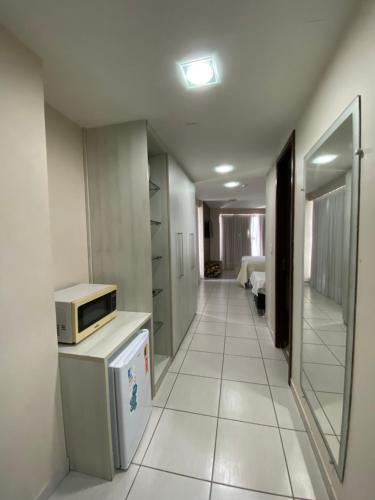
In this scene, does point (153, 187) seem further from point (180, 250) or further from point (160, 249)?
point (180, 250)

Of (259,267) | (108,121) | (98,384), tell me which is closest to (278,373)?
(98,384)

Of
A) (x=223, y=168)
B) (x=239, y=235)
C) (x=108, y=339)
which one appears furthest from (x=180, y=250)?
(x=239, y=235)

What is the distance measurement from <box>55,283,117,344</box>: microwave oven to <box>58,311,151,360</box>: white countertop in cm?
4

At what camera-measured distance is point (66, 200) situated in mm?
1688

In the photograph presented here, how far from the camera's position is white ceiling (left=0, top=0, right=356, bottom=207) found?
0.91 metres

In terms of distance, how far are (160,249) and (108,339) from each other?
1.13 metres

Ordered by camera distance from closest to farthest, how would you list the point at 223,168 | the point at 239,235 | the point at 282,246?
the point at 282,246, the point at 223,168, the point at 239,235

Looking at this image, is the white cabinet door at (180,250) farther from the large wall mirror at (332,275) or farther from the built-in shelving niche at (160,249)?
the large wall mirror at (332,275)

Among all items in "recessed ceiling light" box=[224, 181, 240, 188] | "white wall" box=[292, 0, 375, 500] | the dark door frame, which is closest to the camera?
"white wall" box=[292, 0, 375, 500]

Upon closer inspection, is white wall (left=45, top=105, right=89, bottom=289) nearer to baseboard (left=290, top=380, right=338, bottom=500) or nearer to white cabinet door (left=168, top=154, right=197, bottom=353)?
white cabinet door (left=168, top=154, right=197, bottom=353)

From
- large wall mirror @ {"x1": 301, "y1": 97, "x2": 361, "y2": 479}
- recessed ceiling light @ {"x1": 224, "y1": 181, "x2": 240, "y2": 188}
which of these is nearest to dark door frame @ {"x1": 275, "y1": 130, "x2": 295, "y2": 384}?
large wall mirror @ {"x1": 301, "y1": 97, "x2": 361, "y2": 479}

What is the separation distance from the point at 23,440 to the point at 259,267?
17.3 feet

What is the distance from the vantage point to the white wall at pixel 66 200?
61.6 inches

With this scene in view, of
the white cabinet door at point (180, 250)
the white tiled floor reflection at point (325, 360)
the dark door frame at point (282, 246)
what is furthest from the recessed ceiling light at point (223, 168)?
the white tiled floor reflection at point (325, 360)
